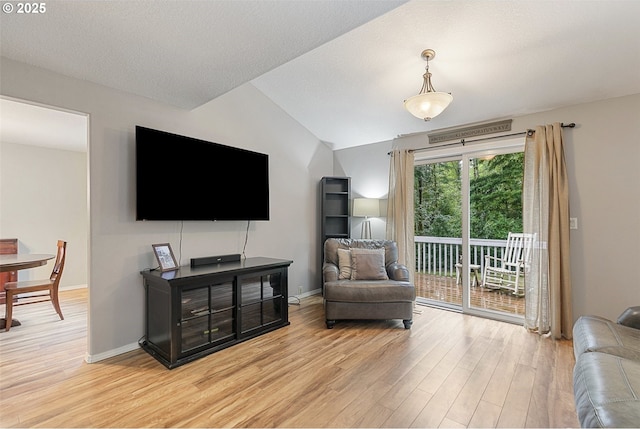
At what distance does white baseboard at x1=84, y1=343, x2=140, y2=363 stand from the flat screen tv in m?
1.18

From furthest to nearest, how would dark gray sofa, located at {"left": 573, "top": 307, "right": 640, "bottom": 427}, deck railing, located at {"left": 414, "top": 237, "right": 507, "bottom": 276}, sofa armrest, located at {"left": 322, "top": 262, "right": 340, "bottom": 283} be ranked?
deck railing, located at {"left": 414, "top": 237, "right": 507, "bottom": 276}, sofa armrest, located at {"left": 322, "top": 262, "right": 340, "bottom": 283}, dark gray sofa, located at {"left": 573, "top": 307, "right": 640, "bottom": 427}

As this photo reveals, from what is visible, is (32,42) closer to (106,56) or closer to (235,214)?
(106,56)

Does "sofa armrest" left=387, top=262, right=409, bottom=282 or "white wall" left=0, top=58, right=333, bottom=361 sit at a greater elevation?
"white wall" left=0, top=58, right=333, bottom=361

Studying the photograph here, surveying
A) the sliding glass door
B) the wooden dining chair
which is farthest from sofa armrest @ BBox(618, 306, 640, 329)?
the wooden dining chair

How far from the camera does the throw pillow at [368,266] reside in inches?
140

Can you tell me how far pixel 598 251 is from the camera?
2.93 m

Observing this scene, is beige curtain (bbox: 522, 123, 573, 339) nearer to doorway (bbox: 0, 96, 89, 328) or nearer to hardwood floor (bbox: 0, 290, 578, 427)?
hardwood floor (bbox: 0, 290, 578, 427)

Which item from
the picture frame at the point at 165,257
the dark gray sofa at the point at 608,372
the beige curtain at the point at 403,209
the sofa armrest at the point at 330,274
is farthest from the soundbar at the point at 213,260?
the dark gray sofa at the point at 608,372

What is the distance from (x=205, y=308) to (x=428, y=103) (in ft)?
8.72

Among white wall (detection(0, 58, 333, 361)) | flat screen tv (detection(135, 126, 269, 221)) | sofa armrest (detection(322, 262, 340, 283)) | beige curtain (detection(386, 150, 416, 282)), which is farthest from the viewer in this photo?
beige curtain (detection(386, 150, 416, 282))

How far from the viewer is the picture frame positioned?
2.69 m

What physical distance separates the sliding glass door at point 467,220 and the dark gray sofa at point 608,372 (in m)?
1.59

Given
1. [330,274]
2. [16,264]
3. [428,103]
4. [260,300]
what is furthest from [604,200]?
[16,264]

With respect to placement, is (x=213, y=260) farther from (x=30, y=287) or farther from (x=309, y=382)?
(x=30, y=287)
